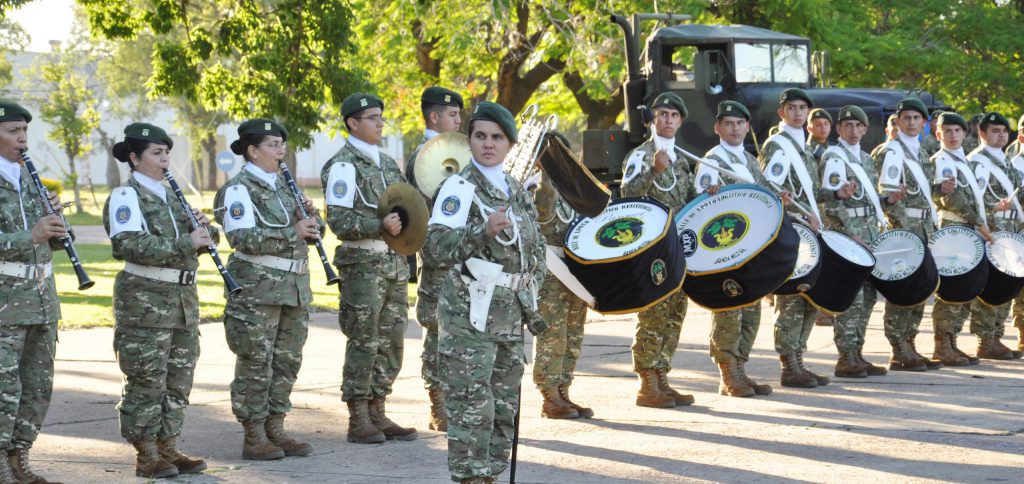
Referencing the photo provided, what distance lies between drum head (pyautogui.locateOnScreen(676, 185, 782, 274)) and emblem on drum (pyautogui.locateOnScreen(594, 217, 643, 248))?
1.90 feet

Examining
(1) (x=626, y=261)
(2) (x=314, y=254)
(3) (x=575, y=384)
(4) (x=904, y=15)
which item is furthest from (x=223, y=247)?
(1) (x=626, y=261)

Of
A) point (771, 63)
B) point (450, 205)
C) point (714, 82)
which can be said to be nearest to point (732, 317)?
point (450, 205)

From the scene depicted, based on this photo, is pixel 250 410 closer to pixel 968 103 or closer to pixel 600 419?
pixel 600 419

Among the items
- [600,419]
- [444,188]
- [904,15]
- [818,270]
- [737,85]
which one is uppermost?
[904,15]

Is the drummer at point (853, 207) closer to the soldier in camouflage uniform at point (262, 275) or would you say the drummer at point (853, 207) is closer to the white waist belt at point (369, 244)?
the white waist belt at point (369, 244)

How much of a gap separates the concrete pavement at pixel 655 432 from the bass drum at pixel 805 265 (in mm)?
757

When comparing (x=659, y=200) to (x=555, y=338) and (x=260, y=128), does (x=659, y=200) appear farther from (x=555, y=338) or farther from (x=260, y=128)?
(x=260, y=128)

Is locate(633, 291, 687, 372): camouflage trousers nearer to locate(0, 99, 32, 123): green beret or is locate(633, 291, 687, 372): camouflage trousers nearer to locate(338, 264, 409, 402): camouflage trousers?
locate(338, 264, 409, 402): camouflage trousers

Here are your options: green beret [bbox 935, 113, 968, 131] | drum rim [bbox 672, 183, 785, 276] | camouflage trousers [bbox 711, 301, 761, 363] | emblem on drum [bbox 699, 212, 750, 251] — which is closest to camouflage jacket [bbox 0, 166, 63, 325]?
drum rim [bbox 672, 183, 785, 276]

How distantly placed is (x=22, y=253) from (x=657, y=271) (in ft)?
11.8

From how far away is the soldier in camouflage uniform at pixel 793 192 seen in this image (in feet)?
33.4

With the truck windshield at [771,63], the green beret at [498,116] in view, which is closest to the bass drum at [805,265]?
the green beret at [498,116]

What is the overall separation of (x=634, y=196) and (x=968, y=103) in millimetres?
17355

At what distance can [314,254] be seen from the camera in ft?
82.5
